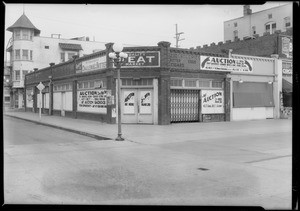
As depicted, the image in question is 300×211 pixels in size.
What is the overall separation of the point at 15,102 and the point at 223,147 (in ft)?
152

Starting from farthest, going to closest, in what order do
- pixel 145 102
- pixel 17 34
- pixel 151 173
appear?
1. pixel 17 34
2. pixel 145 102
3. pixel 151 173

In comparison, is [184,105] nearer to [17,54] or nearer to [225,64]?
[225,64]

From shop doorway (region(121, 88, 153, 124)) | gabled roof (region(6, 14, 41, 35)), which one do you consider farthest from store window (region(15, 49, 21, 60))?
shop doorway (region(121, 88, 153, 124))

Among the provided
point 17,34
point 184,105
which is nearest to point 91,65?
point 184,105

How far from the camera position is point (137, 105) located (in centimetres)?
2220

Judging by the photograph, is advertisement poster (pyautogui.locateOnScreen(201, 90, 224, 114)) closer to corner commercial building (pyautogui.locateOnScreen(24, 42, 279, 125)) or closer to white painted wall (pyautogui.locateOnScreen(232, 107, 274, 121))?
corner commercial building (pyautogui.locateOnScreen(24, 42, 279, 125))

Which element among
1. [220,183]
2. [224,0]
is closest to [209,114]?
[220,183]

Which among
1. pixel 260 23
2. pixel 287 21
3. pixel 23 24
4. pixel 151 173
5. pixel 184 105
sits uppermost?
pixel 23 24

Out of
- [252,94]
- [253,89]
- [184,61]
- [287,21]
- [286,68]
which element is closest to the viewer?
[184,61]

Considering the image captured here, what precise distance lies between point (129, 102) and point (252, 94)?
34.4 feet

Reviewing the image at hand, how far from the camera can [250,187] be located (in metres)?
6.69

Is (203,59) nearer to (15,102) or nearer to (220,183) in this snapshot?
(220,183)

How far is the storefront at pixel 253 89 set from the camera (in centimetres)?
2562

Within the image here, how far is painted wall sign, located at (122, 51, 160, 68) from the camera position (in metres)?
21.8
